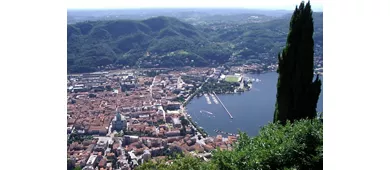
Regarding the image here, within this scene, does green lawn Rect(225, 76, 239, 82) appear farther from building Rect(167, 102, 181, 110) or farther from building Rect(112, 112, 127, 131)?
building Rect(112, 112, 127, 131)

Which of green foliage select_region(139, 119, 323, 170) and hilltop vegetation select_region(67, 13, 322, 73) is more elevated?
hilltop vegetation select_region(67, 13, 322, 73)

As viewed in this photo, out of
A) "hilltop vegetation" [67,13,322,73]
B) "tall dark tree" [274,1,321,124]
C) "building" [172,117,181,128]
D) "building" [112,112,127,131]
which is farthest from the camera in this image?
"hilltop vegetation" [67,13,322,73]

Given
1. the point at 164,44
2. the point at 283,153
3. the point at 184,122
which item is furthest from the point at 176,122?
the point at 164,44

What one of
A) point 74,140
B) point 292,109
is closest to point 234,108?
point 74,140

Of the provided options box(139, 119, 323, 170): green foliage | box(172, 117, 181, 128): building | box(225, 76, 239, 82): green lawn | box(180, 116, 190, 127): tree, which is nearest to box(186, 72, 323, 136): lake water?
box(180, 116, 190, 127): tree

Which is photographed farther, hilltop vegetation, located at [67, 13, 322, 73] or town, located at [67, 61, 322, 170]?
hilltop vegetation, located at [67, 13, 322, 73]

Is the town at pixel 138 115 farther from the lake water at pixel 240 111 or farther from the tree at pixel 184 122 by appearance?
the lake water at pixel 240 111
